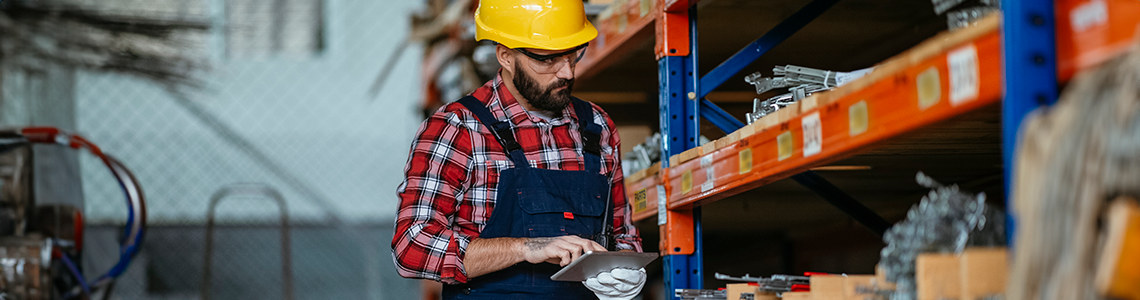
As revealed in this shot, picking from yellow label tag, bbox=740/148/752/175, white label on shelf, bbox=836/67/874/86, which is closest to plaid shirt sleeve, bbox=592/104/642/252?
yellow label tag, bbox=740/148/752/175

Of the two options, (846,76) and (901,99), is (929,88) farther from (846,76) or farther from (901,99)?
(846,76)

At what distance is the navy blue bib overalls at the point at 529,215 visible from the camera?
2602 mm

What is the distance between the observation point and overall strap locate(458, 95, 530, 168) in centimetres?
265

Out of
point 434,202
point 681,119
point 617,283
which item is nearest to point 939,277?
point 617,283

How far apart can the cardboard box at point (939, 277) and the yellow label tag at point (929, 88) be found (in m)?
0.24

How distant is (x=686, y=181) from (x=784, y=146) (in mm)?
719

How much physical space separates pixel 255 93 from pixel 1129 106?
1097 cm

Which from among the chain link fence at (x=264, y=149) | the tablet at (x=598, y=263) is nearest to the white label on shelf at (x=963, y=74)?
the tablet at (x=598, y=263)

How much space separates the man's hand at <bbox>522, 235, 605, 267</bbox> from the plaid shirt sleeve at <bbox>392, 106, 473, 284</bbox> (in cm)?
17

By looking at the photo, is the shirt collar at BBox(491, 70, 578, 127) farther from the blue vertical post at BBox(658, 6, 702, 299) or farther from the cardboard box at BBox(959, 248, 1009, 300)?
the cardboard box at BBox(959, 248, 1009, 300)

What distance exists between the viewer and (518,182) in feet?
8.56

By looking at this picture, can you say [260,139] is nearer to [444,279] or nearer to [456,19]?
[456,19]

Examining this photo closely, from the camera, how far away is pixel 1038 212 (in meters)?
1.13

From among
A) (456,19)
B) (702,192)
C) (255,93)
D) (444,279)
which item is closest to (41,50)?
(456,19)
